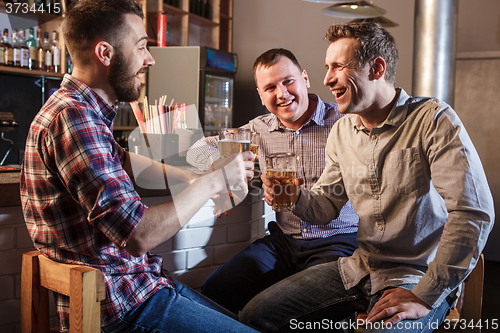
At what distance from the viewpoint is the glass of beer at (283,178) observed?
1430 mm

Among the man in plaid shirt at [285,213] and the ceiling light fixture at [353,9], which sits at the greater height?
the ceiling light fixture at [353,9]

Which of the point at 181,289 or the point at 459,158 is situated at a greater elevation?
the point at 459,158

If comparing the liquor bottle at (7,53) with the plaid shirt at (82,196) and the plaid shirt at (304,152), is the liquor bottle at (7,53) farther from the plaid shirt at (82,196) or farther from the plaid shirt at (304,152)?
the plaid shirt at (82,196)

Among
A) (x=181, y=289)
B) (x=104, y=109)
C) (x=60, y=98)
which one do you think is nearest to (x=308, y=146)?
(x=181, y=289)

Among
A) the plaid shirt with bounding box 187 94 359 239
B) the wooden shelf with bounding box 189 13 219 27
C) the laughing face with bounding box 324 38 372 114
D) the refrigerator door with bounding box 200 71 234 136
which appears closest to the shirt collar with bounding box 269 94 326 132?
the plaid shirt with bounding box 187 94 359 239

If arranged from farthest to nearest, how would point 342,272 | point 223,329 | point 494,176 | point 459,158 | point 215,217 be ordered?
point 494,176
point 215,217
point 342,272
point 459,158
point 223,329

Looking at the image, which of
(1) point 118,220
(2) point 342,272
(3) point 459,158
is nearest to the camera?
(1) point 118,220

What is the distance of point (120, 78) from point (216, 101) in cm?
435

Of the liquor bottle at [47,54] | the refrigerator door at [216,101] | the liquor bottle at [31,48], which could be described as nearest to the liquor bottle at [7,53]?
the liquor bottle at [31,48]

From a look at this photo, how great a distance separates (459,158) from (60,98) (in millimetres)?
1099

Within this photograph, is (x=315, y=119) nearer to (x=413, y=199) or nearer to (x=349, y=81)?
(x=349, y=81)

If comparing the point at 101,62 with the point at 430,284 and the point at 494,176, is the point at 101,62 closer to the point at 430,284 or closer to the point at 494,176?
the point at 430,284

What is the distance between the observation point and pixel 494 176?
477 cm

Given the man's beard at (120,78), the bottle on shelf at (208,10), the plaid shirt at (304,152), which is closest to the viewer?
the man's beard at (120,78)
